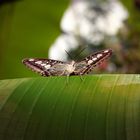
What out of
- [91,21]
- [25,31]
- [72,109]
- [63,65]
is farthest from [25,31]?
[91,21]

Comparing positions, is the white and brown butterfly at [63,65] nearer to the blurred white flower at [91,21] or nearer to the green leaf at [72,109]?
the green leaf at [72,109]

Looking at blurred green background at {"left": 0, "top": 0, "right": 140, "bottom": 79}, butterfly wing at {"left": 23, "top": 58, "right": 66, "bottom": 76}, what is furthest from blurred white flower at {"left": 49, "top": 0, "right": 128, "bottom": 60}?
butterfly wing at {"left": 23, "top": 58, "right": 66, "bottom": 76}

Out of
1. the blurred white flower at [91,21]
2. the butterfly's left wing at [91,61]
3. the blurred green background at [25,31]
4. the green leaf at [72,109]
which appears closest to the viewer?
the green leaf at [72,109]

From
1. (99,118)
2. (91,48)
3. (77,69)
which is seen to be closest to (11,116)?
(99,118)

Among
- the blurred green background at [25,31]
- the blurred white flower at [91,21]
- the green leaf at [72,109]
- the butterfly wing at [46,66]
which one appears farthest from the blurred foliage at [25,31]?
the blurred white flower at [91,21]

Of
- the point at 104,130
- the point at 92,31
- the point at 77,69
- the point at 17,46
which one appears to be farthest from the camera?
the point at 92,31

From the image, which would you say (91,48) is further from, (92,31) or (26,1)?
(26,1)

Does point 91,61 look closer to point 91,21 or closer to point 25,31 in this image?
point 25,31
